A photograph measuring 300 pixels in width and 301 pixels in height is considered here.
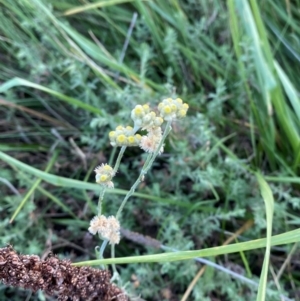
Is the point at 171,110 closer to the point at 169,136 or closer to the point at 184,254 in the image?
the point at 184,254

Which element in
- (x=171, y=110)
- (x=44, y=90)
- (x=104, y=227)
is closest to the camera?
(x=171, y=110)

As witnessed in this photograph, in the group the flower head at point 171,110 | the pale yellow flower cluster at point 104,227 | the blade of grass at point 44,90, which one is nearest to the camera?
the flower head at point 171,110

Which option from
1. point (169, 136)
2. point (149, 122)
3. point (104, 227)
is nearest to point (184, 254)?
point (104, 227)

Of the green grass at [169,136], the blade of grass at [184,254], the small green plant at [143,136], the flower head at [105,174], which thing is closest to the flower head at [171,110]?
the small green plant at [143,136]

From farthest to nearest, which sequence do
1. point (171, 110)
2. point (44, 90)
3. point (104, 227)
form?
point (44, 90)
point (104, 227)
point (171, 110)

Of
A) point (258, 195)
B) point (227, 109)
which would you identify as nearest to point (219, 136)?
point (227, 109)

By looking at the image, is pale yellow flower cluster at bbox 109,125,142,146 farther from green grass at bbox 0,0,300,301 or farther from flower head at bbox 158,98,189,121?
green grass at bbox 0,0,300,301

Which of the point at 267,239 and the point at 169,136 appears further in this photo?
the point at 169,136

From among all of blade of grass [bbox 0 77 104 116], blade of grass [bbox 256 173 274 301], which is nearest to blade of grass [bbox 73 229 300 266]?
blade of grass [bbox 256 173 274 301]

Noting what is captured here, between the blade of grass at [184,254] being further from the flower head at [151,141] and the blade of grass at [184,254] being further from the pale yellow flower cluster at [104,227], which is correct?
the flower head at [151,141]
